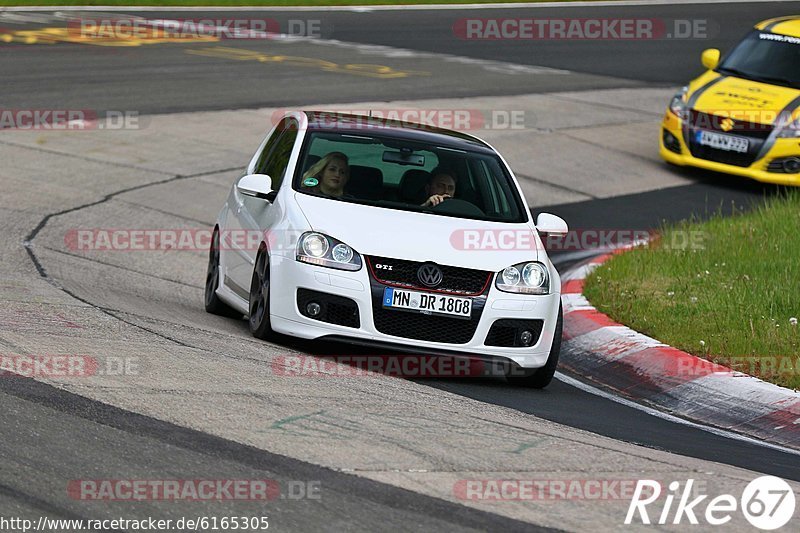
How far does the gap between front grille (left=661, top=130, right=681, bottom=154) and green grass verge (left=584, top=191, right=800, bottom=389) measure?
405 centimetres

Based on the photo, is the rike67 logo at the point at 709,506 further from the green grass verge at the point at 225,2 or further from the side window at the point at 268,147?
the green grass verge at the point at 225,2

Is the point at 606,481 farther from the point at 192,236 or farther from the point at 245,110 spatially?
the point at 245,110

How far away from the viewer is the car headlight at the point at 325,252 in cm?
803

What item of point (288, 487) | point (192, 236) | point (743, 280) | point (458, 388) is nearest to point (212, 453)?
point (288, 487)

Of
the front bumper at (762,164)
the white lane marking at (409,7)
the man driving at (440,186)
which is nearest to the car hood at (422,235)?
the man driving at (440,186)

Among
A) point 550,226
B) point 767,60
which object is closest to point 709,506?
point 550,226

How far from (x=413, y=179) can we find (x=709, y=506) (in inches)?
153

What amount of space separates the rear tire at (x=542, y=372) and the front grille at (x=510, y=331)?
0.45ft

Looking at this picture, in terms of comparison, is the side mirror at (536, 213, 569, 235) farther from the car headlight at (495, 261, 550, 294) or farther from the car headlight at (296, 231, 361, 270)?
the car headlight at (296, 231, 361, 270)

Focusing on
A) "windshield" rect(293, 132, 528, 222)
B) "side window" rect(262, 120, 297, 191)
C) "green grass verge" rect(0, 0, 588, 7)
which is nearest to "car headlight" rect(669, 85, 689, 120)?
"windshield" rect(293, 132, 528, 222)

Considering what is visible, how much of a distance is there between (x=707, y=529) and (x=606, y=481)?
1.88 feet

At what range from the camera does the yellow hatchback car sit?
53.5 ft

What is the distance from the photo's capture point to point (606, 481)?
5.85 m

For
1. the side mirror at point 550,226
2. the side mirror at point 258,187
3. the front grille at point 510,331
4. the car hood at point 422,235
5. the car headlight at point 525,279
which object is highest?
the side mirror at point 258,187
